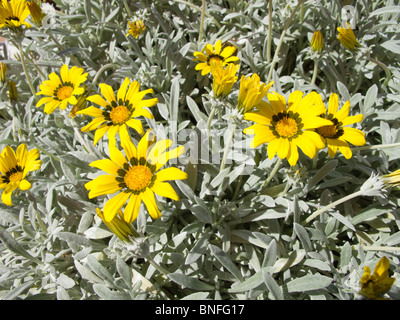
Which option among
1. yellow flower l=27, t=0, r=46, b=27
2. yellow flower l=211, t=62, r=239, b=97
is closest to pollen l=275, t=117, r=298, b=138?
yellow flower l=211, t=62, r=239, b=97

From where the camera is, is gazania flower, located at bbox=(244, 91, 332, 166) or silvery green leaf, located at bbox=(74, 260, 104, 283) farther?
silvery green leaf, located at bbox=(74, 260, 104, 283)

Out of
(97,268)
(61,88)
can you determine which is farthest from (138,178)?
(61,88)

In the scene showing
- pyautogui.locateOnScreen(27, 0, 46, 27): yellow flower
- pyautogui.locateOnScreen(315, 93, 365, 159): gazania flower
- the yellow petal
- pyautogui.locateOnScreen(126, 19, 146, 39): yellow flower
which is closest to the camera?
the yellow petal

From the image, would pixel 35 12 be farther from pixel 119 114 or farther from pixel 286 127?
pixel 286 127

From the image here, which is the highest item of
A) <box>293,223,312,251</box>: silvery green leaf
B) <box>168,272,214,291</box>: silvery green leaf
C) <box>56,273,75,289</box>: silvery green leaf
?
<box>293,223,312,251</box>: silvery green leaf

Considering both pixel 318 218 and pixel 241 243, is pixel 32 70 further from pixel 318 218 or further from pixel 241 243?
pixel 318 218

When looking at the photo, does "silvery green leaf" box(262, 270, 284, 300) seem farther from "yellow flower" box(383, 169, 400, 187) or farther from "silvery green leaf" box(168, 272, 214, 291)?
"yellow flower" box(383, 169, 400, 187)
